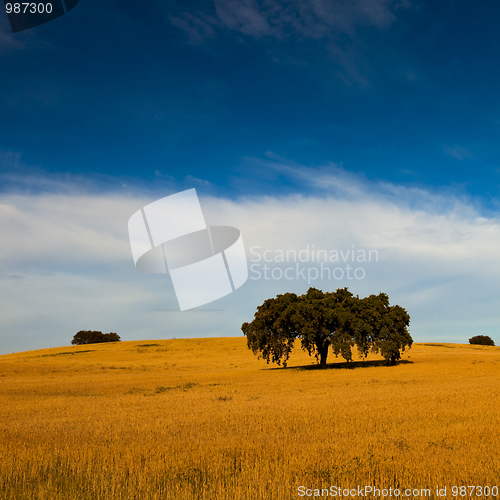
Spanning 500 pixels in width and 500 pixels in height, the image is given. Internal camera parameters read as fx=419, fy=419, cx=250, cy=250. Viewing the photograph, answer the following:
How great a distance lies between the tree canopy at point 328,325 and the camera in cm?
4794

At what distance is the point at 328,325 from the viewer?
4912 centimetres

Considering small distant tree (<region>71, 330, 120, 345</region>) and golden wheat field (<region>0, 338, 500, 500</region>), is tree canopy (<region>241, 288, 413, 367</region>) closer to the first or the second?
golden wheat field (<region>0, 338, 500, 500</region>)

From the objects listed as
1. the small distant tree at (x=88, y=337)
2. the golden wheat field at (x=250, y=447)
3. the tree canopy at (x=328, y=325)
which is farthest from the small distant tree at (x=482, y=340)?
the golden wheat field at (x=250, y=447)

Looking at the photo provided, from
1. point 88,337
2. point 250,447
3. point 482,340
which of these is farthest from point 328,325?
point 482,340

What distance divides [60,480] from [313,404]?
1307 centimetres

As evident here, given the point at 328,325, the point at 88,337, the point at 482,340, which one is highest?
the point at 328,325

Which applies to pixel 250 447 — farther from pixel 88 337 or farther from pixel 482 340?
pixel 482 340

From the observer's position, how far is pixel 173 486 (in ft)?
26.2

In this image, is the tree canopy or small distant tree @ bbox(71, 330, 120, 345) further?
small distant tree @ bbox(71, 330, 120, 345)

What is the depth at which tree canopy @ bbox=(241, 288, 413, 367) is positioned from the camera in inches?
1887

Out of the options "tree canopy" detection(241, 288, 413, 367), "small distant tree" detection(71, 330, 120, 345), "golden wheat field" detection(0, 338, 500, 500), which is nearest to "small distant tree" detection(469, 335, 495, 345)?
"tree canopy" detection(241, 288, 413, 367)

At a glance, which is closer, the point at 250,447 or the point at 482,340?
the point at 250,447

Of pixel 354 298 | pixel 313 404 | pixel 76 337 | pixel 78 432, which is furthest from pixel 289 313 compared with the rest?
pixel 76 337

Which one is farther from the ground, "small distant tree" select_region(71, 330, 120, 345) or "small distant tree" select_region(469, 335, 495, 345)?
"small distant tree" select_region(71, 330, 120, 345)
